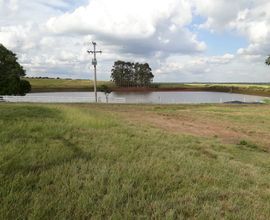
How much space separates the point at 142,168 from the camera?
21.5 ft

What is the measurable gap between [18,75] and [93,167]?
185 feet

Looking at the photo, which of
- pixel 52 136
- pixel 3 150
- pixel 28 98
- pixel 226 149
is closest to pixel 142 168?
pixel 3 150

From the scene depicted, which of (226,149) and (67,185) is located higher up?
(67,185)

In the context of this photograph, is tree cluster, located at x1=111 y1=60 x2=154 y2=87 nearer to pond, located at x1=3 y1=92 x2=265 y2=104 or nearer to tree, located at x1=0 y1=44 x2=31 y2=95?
pond, located at x1=3 y1=92 x2=265 y2=104

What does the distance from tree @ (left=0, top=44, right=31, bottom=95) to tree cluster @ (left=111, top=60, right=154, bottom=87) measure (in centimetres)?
8194

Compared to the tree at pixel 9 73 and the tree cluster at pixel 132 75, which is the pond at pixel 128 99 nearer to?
the tree at pixel 9 73

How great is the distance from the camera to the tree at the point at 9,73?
190ft

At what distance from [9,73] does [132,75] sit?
85.9m

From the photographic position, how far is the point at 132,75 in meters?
142

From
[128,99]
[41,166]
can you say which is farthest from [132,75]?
[41,166]

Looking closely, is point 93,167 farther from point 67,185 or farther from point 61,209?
point 61,209

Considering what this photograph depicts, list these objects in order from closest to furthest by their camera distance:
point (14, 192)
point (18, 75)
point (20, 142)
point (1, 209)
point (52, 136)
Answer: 1. point (1, 209)
2. point (14, 192)
3. point (20, 142)
4. point (52, 136)
5. point (18, 75)

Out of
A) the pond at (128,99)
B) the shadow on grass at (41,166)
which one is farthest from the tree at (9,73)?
the shadow on grass at (41,166)

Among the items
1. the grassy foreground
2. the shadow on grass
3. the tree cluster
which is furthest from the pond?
the tree cluster
